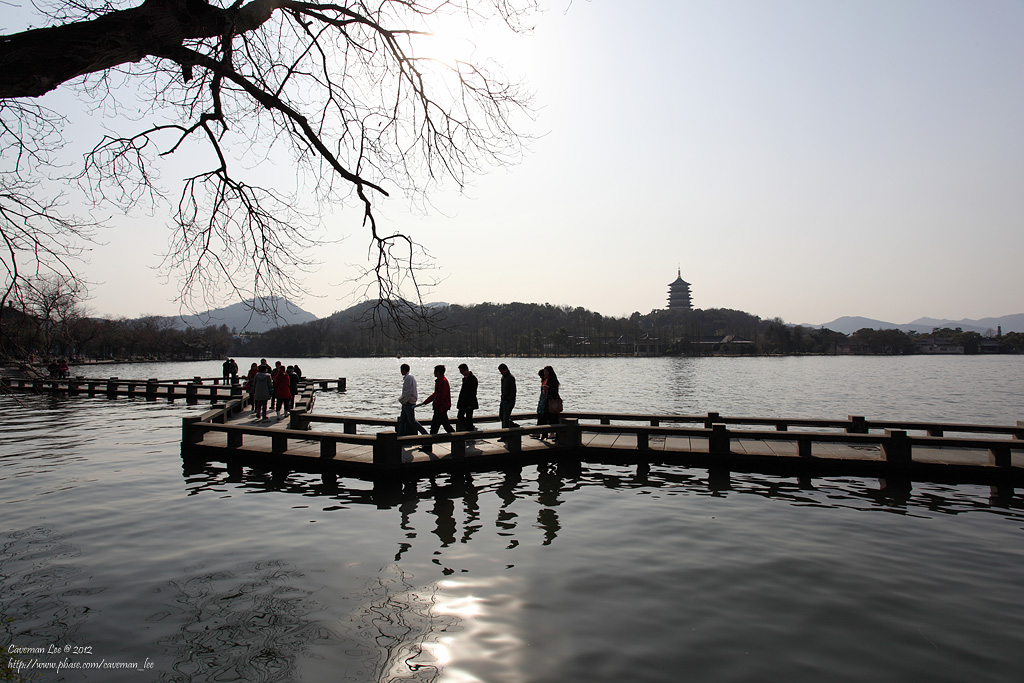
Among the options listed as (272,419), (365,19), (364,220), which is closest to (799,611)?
(364,220)

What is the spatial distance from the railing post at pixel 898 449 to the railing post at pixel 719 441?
3285 mm

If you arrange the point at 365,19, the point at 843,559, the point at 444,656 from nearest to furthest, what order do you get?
the point at 444,656, the point at 365,19, the point at 843,559

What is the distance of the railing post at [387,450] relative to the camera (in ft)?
40.3

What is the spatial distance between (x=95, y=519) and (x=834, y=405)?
40741 millimetres

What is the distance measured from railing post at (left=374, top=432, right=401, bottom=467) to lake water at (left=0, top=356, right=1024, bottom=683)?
96cm

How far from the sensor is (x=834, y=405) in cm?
3859

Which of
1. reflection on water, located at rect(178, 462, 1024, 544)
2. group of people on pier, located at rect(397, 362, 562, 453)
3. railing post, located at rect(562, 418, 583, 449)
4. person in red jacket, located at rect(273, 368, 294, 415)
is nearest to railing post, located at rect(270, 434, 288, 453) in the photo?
reflection on water, located at rect(178, 462, 1024, 544)

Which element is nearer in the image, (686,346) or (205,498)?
(205,498)

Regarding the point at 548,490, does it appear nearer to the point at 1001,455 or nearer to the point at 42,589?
the point at 42,589

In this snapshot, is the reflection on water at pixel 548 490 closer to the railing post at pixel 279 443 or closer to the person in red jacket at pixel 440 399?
the railing post at pixel 279 443

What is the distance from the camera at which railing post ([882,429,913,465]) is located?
12.4 m

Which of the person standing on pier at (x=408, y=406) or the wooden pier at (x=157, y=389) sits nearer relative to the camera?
the person standing on pier at (x=408, y=406)

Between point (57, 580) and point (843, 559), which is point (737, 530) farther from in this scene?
point (57, 580)

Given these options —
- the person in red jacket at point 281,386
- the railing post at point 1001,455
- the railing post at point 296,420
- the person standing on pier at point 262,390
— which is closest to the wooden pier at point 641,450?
the railing post at point 1001,455
